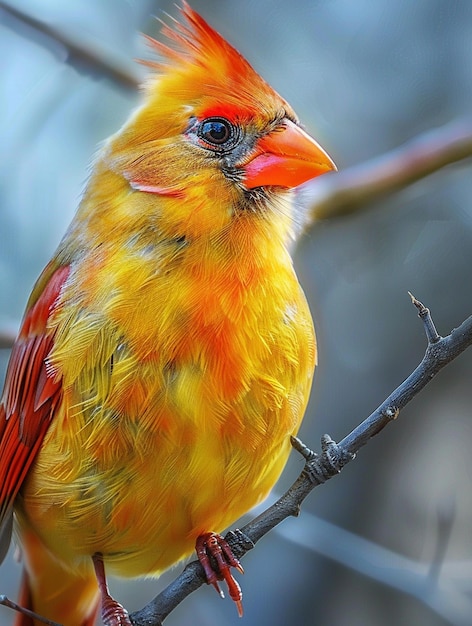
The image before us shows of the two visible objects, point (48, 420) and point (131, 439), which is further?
point (48, 420)

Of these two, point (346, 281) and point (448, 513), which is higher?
point (346, 281)

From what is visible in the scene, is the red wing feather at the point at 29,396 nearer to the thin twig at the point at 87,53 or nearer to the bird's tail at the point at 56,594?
the bird's tail at the point at 56,594

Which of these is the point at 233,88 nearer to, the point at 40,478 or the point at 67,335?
the point at 67,335

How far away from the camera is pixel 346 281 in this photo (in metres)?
2.51

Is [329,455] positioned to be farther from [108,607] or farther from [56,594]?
[56,594]

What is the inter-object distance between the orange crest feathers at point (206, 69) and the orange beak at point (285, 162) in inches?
2.6

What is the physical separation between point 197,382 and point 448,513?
1298 millimetres

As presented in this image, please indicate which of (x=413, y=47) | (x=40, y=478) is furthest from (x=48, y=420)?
(x=413, y=47)

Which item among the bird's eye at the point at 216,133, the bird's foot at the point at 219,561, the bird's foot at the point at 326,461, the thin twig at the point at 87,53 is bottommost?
the bird's foot at the point at 219,561

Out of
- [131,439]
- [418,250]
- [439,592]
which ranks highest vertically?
[418,250]

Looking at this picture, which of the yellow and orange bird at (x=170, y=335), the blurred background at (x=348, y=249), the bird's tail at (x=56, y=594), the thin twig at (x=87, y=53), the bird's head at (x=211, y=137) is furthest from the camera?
the blurred background at (x=348, y=249)

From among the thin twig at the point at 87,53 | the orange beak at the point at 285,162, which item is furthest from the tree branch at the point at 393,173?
the thin twig at the point at 87,53

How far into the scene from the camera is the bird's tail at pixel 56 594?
1.82 m

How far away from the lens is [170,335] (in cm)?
137
